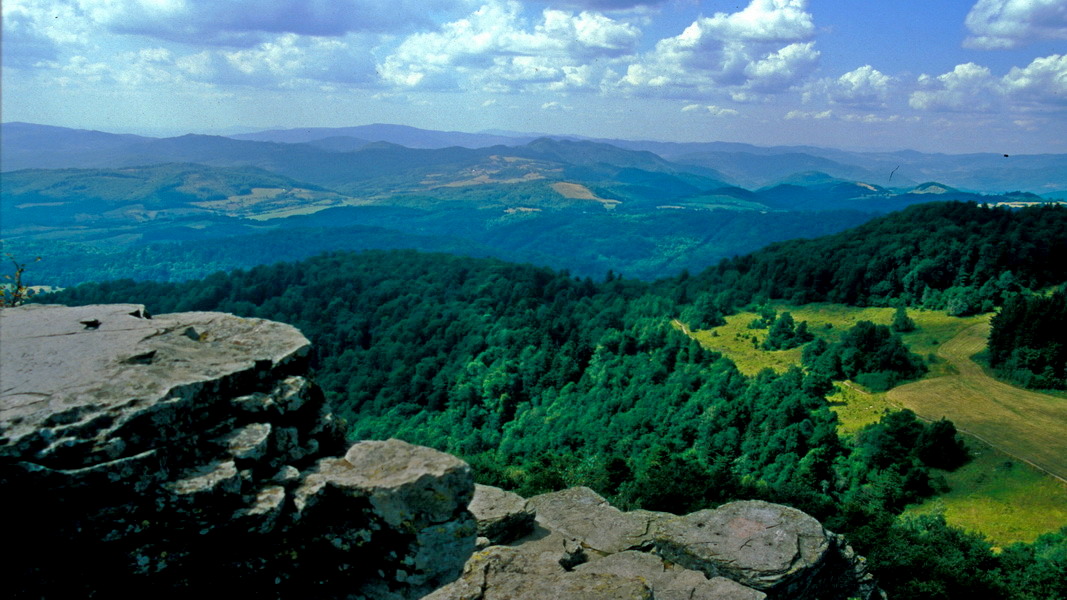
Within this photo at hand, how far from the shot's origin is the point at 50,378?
29.3 ft

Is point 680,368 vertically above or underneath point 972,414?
underneath

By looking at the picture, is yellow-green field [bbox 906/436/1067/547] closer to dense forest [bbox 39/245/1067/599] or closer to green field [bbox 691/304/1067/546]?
green field [bbox 691/304/1067/546]

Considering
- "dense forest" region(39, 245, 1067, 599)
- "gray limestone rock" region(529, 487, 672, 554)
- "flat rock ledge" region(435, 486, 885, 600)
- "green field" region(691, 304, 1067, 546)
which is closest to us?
"flat rock ledge" region(435, 486, 885, 600)

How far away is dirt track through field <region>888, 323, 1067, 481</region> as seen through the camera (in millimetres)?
36906

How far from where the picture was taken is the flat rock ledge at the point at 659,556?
12.0 meters

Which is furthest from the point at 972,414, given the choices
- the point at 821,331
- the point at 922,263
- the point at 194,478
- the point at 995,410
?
the point at 194,478

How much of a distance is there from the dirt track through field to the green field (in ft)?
0.18

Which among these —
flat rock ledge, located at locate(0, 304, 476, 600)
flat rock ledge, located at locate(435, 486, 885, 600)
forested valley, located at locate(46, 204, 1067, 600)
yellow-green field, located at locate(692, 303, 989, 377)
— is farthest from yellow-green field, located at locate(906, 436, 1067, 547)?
flat rock ledge, located at locate(0, 304, 476, 600)

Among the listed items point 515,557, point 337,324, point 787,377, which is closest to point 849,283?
point 787,377

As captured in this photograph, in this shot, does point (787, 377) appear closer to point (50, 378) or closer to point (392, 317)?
point (50, 378)

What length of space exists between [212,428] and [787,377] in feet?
153

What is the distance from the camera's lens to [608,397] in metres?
59.9

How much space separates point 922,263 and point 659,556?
206ft

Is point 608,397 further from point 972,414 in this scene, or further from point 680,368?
point 972,414
